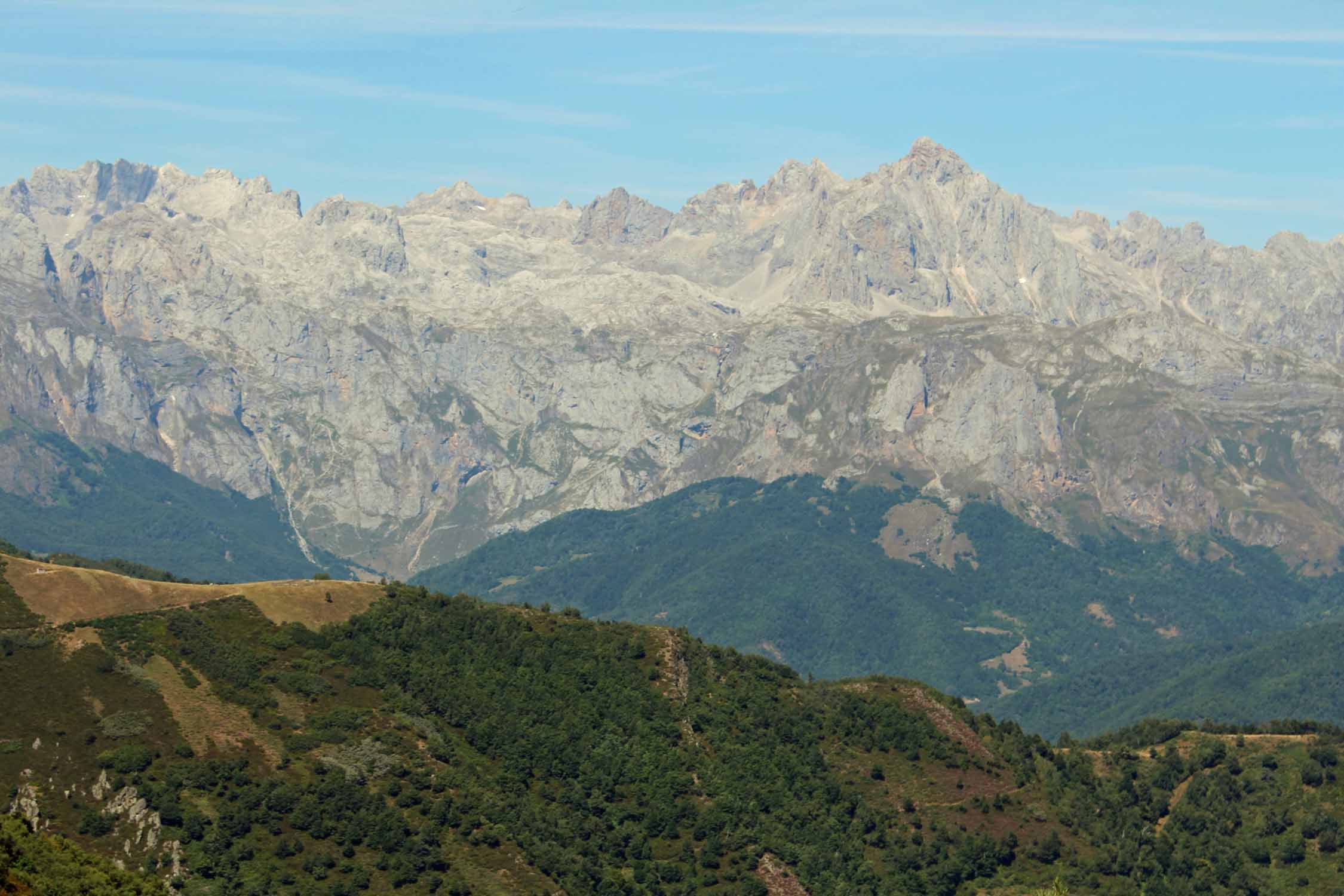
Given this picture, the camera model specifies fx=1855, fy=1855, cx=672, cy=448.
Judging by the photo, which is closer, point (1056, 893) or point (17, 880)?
point (17, 880)

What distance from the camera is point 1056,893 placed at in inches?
7712

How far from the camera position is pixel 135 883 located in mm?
198250

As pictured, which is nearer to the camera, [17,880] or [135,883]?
[17,880]

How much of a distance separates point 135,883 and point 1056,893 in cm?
9791

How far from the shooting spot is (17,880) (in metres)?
177

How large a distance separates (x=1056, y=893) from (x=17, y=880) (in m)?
105

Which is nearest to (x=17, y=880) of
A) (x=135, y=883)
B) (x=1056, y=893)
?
(x=135, y=883)

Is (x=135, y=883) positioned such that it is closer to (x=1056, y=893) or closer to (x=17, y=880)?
(x=17, y=880)

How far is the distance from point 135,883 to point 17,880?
22.7 meters
